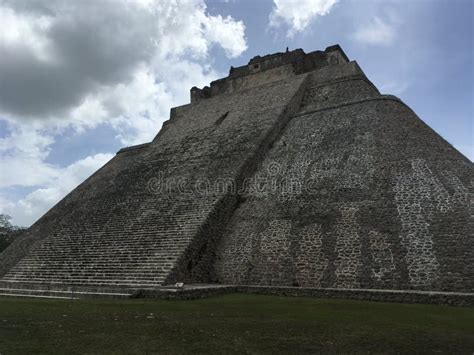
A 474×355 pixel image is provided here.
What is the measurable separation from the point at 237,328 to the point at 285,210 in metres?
6.44

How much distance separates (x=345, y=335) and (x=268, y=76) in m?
18.8

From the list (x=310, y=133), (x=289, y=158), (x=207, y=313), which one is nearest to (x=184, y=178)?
(x=289, y=158)

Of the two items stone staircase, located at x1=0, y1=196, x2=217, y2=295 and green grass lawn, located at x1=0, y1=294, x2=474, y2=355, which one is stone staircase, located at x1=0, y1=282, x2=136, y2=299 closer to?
stone staircase, located at x1=0, y1=196, x2=217, y2=295

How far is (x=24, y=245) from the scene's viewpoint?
16344mm

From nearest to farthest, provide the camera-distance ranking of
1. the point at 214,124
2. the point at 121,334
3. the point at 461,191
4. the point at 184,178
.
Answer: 1. the point at 121,334
2. the point at 461,191
3. the point at 184,178
4. the point at 214,124

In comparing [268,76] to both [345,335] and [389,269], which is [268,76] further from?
[345,335]

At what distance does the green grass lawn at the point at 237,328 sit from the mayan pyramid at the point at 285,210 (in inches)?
75.1

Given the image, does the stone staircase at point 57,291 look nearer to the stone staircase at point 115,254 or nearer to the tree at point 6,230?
the stone staircase at point 115,254

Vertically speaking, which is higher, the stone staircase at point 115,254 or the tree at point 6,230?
the tree at point 6,230

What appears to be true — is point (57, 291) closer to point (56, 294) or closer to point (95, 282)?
point (56, 294)

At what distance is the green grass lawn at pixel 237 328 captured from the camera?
4.59 meters

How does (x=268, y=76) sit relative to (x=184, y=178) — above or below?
above

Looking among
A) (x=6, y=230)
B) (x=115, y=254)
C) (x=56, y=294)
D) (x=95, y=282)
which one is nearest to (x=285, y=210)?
(x=115, y=254)

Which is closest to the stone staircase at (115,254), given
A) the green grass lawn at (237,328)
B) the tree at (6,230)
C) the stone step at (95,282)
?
the stone step at (95,282)
